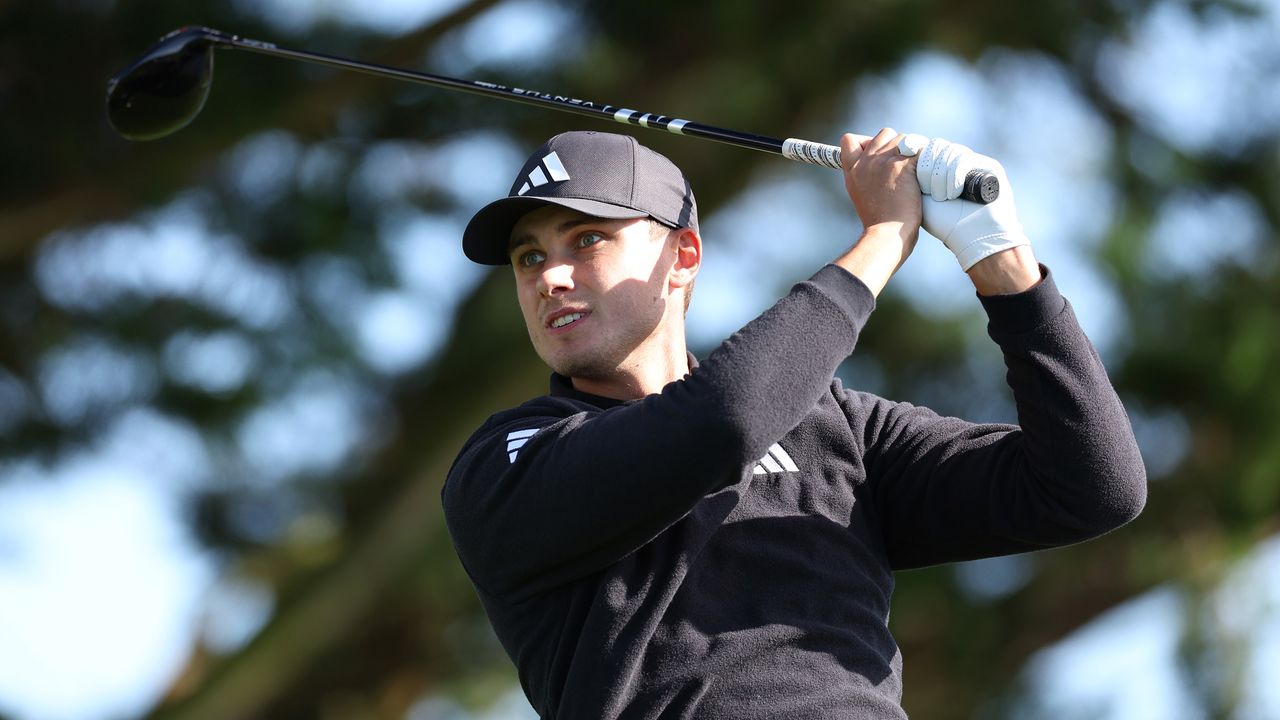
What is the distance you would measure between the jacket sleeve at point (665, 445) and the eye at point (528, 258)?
→ 45 centimetres

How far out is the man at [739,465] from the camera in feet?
7.81

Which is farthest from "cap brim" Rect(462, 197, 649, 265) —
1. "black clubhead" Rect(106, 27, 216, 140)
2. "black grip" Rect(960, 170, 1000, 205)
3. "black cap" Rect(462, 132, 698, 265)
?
"black clubhead" Rect(106, 27, 216, 140)

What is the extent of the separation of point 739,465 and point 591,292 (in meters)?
0.57

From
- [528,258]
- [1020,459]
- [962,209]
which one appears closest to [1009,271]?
[962,209]

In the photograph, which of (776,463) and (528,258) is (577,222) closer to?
(528,258)

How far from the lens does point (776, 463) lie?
8.79 feet

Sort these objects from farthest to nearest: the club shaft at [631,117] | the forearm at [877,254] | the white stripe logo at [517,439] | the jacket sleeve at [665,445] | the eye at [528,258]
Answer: the eye at [528,258] → the club shaft at [631,117] → the white stripe logo at [517,439] → the forearm at [877,254] → the jacket sleeve at [665,445]

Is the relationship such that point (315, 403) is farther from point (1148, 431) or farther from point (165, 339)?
point (1148, 431)

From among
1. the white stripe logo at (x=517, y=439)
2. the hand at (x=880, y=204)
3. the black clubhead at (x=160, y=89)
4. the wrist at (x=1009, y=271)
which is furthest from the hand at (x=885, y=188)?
the black clubhead at (x=160, y=89)

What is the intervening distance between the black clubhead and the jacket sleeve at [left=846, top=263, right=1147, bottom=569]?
1946mm

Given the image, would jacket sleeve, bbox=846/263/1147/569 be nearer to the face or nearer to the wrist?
the wrist

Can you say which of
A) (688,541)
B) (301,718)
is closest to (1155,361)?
(301,718)

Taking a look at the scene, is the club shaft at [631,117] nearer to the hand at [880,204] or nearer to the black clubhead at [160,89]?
the hand at [880,204]

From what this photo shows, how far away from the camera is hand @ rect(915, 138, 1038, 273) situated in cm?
253
